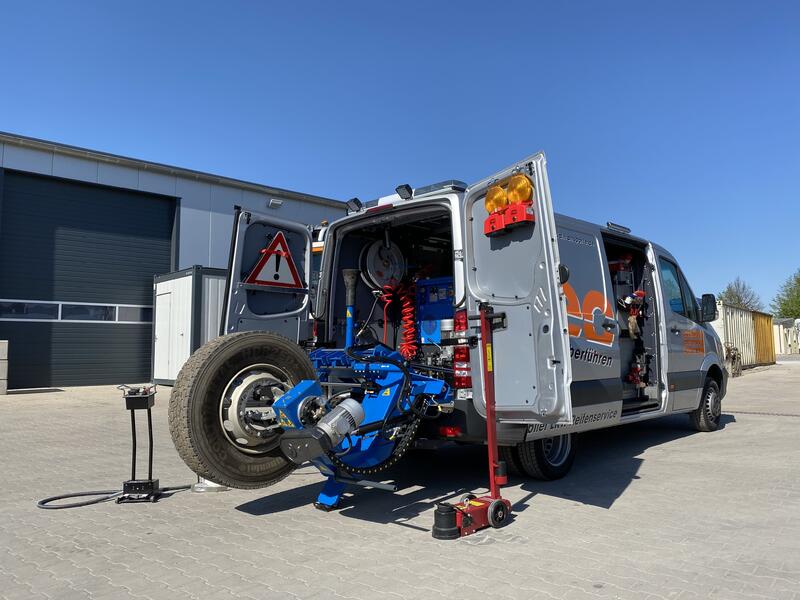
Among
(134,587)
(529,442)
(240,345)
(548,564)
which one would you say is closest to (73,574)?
(134,587)

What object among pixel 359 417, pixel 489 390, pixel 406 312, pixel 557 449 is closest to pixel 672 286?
pixel 557 449

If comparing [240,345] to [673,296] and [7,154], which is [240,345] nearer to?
[673,296]

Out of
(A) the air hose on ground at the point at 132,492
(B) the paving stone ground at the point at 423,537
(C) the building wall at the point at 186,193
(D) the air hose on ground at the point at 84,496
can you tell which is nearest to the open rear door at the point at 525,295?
(B) the paving stone ground at the point at 423,537

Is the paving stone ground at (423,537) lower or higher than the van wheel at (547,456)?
lower

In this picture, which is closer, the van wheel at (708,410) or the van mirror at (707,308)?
the van mirror at (707,308)

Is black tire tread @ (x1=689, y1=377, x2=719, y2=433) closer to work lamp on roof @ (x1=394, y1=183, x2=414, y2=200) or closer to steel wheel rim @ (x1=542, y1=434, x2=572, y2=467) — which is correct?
steel wheel rim @ (x1=542, y1=434, x2=572, y2=467)

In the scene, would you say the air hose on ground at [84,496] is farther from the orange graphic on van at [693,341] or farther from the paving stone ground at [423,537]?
the orange graphic on van at [693,341]

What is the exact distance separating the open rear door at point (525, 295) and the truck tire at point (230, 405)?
159 centimetres

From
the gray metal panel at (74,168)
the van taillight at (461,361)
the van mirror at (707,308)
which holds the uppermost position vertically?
the gray metal panel at (74,168)

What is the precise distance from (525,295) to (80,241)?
16370 mm

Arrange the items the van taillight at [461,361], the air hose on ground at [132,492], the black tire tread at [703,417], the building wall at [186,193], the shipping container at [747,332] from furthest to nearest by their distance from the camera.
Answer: the shipping container at [747,332], the building wall at [186,193], the black tire tread at [703,417], the air hose on ground at [132,492], the van taillight at [461,361]

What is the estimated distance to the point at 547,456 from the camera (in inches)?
232

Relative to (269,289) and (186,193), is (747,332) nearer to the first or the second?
(186,193)

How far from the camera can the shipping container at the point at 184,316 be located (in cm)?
1633
